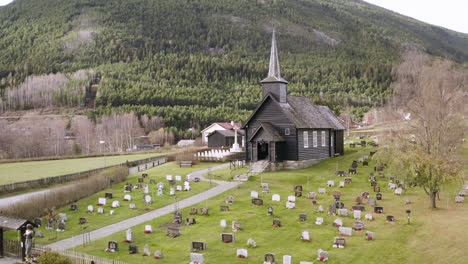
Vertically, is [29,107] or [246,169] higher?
[29,107]

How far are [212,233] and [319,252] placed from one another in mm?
8431

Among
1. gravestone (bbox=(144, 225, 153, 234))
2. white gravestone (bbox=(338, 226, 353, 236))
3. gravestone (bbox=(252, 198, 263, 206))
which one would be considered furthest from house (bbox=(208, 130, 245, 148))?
white gravestone (bbox=(338, 226, 353, 236))

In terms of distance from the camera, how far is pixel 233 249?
85.2ft

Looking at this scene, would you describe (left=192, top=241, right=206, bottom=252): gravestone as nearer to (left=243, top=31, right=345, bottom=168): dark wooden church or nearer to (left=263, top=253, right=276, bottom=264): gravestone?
(left=263, top=253, right=276, bottom=264): gravestone

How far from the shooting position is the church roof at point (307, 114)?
177 feet

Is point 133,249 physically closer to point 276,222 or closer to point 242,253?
point 242,253

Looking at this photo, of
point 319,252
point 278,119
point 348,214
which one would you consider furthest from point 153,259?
point 278,119

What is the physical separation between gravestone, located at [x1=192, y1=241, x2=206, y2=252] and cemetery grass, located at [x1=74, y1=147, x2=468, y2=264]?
35cm

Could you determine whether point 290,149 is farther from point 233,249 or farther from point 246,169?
point 233,249

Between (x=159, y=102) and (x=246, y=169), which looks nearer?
(x=246, y=169)

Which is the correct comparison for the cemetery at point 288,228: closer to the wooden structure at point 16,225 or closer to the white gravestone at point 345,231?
the white gravestone at point 345,231

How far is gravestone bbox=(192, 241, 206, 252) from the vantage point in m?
25.8

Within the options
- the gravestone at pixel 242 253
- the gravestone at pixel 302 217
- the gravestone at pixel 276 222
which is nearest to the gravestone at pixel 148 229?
the gravestone at pixel 242 253

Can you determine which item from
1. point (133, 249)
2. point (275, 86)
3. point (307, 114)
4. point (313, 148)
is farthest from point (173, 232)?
point (307, 114)
